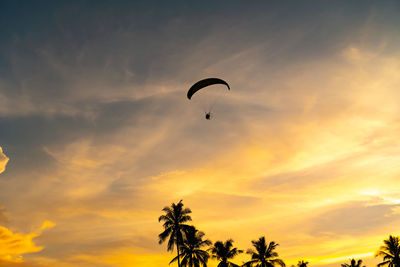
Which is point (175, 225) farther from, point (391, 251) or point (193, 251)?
point (391, 251)

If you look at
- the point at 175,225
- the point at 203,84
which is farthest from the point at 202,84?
the point at 175,225

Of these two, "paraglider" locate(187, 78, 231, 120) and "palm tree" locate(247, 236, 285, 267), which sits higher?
"paraglider" locate(187, 78, 231, 120)

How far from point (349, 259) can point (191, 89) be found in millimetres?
59358

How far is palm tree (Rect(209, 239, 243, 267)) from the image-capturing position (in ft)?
171

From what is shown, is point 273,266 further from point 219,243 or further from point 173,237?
point 173,237

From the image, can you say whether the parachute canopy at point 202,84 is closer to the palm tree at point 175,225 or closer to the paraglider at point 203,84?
the paraglider at point 203,84

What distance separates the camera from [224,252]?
174 feet

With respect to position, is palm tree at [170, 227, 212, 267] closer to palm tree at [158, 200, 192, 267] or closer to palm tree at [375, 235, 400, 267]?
palm tree at [158, 200, 192, 267]

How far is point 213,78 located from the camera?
4172cm

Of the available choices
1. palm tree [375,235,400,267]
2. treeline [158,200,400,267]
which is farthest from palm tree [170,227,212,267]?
palm tree [375,235,400,267]

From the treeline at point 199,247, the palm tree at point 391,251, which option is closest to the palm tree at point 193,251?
the treeline at point 199,247

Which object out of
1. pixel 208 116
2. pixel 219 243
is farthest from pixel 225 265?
pixel 208 116

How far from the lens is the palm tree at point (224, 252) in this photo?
171 ft

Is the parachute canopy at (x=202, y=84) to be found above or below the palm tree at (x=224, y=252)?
above
